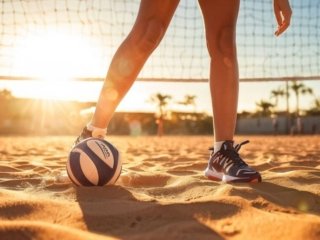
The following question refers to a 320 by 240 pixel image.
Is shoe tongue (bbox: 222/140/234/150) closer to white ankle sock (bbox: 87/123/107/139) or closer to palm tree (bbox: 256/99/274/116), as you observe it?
white ankle sock (bbox: 87/123/107/139)

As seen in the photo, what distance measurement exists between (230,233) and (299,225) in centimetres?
28

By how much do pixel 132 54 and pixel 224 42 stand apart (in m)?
0.69

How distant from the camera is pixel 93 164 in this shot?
8.47 ft

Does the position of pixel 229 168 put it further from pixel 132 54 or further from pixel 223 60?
pixel 132 54

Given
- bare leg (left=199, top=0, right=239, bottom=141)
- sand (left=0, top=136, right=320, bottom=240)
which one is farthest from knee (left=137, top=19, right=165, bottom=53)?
sand (left=0, top=136, right=320, bottom=240)

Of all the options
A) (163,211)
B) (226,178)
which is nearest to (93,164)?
(163,211)

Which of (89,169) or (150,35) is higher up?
(150,35)

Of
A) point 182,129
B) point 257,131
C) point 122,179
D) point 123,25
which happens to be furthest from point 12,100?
point 122,179

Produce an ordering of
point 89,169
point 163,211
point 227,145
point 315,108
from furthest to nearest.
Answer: point 315,108
point 227,145
point 89,169
point 163,211

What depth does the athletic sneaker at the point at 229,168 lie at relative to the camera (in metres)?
2.85

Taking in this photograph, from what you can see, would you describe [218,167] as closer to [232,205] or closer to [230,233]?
[232,205]

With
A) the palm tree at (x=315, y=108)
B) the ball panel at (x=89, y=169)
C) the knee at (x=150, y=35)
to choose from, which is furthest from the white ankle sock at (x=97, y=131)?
the palm tree at (x=315, y=108)

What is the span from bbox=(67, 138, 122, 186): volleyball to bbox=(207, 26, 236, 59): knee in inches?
43.0

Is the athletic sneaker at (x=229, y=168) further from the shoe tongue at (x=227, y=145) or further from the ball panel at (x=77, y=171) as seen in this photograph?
the ball panel at (x=77, y=171)
